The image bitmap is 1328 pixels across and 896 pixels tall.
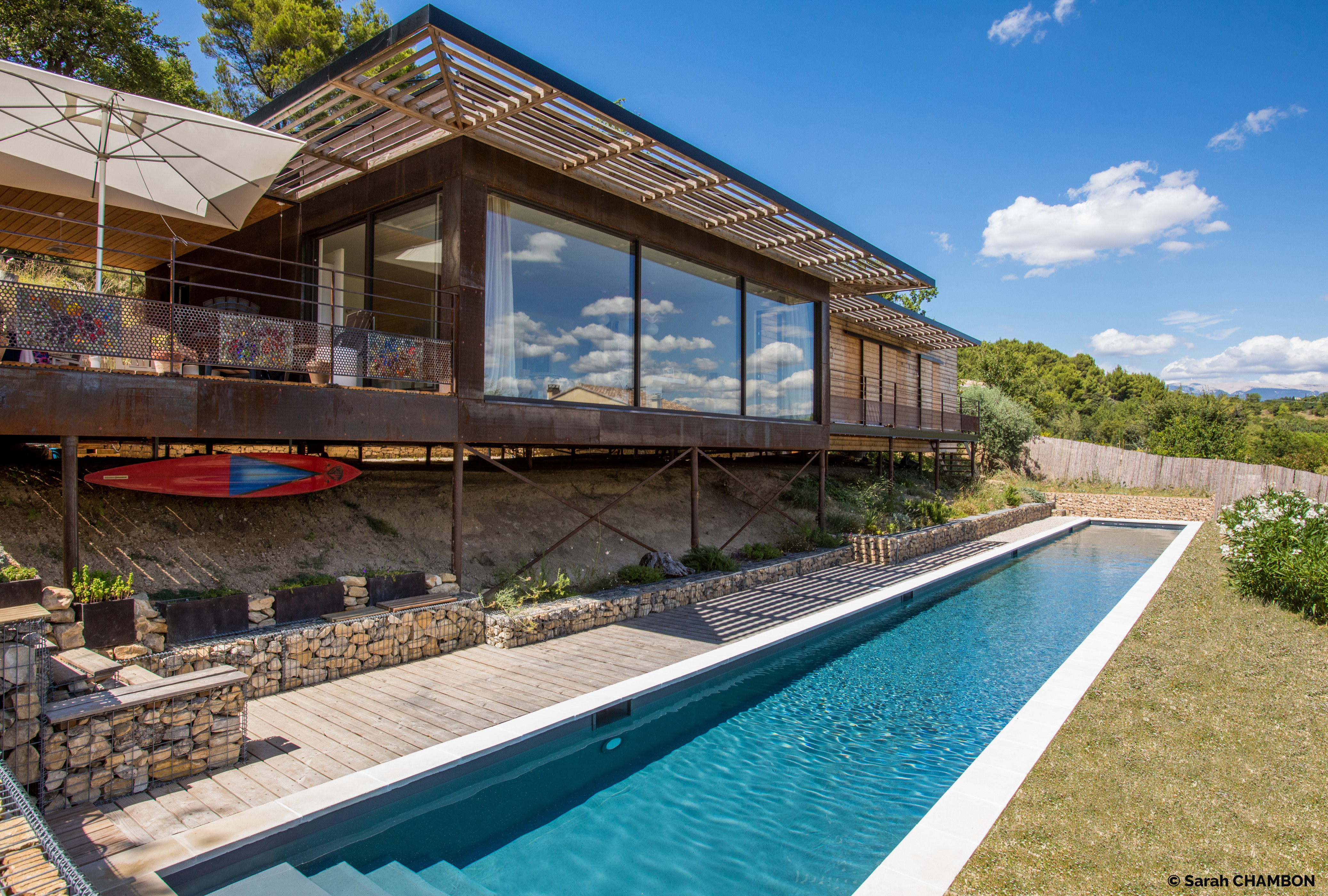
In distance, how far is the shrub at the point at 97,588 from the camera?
4.86m

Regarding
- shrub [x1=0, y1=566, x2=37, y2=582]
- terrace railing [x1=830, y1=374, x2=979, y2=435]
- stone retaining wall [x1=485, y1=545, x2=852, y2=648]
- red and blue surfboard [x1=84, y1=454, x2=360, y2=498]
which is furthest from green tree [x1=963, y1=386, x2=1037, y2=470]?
shrub [x1=0, y1=566, x2=37, y2=582]

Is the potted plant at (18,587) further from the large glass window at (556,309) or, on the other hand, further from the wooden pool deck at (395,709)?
the large glass window at (556,309)

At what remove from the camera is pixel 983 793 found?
416 cm

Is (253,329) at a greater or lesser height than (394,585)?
greater

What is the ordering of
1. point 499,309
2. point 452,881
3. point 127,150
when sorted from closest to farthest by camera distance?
point 452,881
point 127,150
point 499,309

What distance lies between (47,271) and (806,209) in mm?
20207

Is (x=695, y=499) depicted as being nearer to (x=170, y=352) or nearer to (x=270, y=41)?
(x=170, y=352)

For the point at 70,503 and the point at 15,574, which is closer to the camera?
the point at 15,574

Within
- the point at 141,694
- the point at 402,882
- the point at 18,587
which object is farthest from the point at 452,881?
the point at 18,587

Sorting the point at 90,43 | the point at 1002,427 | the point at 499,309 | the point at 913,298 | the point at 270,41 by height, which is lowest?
the point at 1002,427

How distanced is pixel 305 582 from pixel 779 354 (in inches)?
348

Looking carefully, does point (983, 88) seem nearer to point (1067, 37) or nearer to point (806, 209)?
point (1067, 37)

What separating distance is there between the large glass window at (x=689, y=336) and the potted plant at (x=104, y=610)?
6.22 metres

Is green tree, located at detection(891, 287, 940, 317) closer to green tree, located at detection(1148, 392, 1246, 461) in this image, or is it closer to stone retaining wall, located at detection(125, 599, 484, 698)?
green tree, located at detection(1148, 392, 1246, 461)
